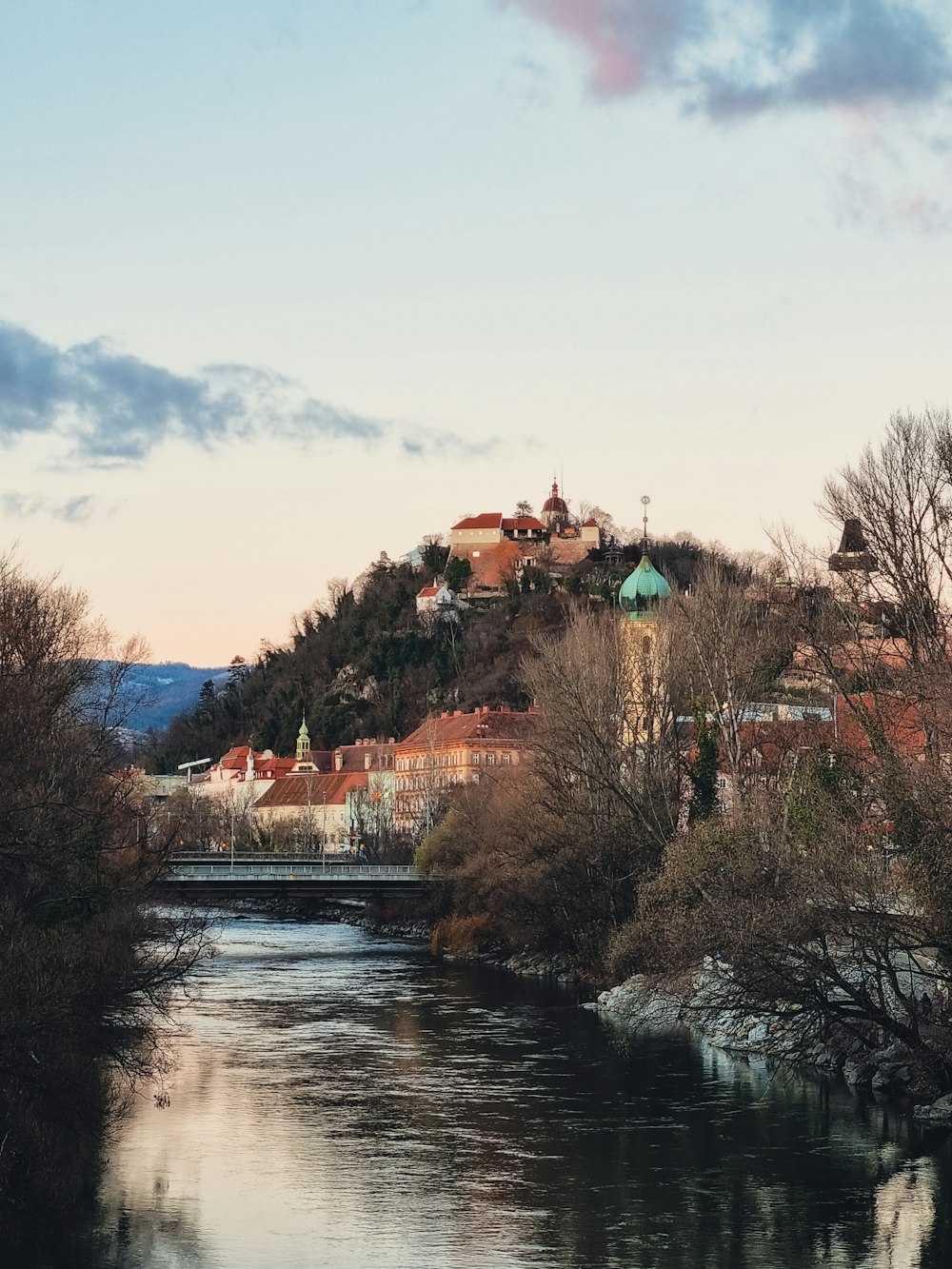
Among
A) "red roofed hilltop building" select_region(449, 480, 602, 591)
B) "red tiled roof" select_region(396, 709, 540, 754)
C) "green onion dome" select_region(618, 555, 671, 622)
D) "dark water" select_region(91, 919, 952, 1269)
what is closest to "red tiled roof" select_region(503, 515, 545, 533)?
"red roofed hilltop building" select_region(449, 480, 602, 591)

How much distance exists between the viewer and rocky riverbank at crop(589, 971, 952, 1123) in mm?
28047

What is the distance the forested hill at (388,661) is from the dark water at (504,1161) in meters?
101

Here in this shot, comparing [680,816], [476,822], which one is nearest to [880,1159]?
[680,816]

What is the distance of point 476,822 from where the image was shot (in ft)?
195

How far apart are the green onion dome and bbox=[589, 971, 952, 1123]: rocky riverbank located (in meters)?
34.1

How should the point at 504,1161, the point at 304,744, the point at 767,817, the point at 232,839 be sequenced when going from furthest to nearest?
the point at 304,744, the point at 232,839, the point at 767,817, the point at 504,1161

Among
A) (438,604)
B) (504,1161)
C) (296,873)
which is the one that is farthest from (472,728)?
(504,1161)

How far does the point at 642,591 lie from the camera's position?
73.8m

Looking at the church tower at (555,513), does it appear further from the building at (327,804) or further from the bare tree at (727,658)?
the bare tree at (727,658)

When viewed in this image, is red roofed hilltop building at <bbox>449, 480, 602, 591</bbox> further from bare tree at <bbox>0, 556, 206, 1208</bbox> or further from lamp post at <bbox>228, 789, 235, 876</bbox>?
bare tree at <bbox>0, 556, 206, 1208</bbox>

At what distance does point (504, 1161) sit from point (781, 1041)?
7.47 metres

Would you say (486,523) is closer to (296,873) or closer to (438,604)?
(438,604)

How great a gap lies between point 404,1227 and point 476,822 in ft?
128

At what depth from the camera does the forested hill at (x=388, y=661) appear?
5615 inches
